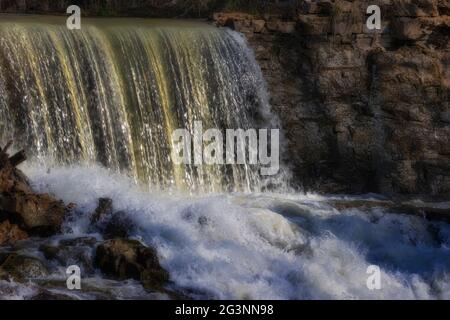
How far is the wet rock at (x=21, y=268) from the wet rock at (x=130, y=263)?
0.71 meters

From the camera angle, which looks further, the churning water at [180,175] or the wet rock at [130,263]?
the churning water at [180,175]

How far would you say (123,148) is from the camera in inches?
598

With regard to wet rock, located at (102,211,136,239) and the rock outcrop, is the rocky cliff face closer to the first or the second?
wet rock, located at (102,211,136,239)

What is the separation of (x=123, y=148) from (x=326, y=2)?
4.96 m

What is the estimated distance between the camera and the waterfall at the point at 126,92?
14.4 meters

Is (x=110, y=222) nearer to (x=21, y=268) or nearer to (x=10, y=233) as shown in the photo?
(x=10, y=233)

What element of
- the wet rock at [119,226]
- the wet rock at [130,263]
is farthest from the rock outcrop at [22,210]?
the wet rock at [130,263]

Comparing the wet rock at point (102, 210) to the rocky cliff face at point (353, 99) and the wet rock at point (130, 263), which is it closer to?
the wet rock at point (130, 263)

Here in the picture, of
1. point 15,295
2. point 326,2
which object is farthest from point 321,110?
point 15,295

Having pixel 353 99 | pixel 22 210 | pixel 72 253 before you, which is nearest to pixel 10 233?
pixel 22 210

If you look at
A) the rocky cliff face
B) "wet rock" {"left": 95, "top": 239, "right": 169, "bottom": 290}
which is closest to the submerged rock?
"wet rock" {"left": 95, "top": 239, "right": 169, "bottom": 290}

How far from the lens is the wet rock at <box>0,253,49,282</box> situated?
1082 cm

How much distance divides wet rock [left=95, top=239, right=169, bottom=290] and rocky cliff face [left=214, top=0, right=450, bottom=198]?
6.09 m

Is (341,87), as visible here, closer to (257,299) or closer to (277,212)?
(277,212)
